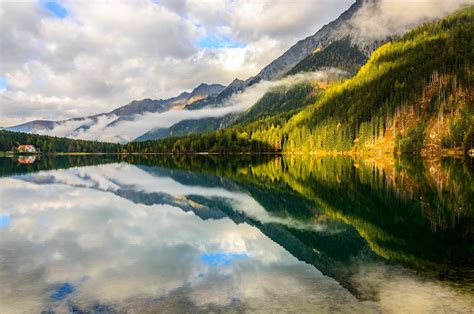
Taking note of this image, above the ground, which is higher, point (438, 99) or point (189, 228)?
point (438, 99)

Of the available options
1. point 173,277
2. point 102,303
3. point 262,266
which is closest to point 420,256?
point 262,266

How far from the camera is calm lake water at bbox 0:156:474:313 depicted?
17391mm

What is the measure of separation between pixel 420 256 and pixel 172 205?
32733 mm

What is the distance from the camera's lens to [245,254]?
26.5 meters

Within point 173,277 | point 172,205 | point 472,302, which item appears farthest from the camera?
point 172,205

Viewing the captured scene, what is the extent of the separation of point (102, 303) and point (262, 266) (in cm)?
966

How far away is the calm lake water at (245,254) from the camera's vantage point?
17391mm

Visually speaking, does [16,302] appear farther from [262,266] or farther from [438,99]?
[438,99]

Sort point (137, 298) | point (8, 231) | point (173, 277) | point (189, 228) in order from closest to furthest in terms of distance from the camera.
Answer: point (137, 298) < point (173, 277) < point (8, 231) < point (189, 228)

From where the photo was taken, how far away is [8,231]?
1303 inches

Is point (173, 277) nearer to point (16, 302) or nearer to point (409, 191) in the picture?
point (16, 302)

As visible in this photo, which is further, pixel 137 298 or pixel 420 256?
pixel 420 256

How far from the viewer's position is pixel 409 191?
51.5 meters

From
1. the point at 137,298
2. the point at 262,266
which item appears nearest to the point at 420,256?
the point at 262,266
